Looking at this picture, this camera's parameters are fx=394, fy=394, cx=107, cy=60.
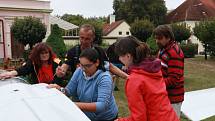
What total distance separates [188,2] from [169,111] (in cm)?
5466

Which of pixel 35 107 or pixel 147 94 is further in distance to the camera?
pixel 147 94

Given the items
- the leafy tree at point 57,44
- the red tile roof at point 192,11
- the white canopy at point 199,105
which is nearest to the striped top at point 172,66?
the white canopy at point 199,105

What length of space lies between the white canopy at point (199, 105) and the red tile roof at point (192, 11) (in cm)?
4806

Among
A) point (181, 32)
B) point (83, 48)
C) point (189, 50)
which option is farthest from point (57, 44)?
point (189, 50)

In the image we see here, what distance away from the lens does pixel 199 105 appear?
11.7 feet

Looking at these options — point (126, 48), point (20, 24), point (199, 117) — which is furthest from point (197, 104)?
point (20, 24)

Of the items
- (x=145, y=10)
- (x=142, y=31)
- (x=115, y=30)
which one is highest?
(x=145, y=10)

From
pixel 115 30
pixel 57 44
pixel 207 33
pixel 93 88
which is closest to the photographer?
pixel 93 88

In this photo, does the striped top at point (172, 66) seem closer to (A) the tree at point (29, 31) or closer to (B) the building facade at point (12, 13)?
(A) the tree at point (29, 31)

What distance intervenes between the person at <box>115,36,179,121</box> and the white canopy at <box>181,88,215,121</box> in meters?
0.98

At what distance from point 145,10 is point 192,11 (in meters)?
6.41

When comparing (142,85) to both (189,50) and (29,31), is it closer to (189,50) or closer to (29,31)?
(29,31)

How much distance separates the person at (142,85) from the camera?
2393 mm

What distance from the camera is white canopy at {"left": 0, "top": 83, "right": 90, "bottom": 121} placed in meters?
1.93
